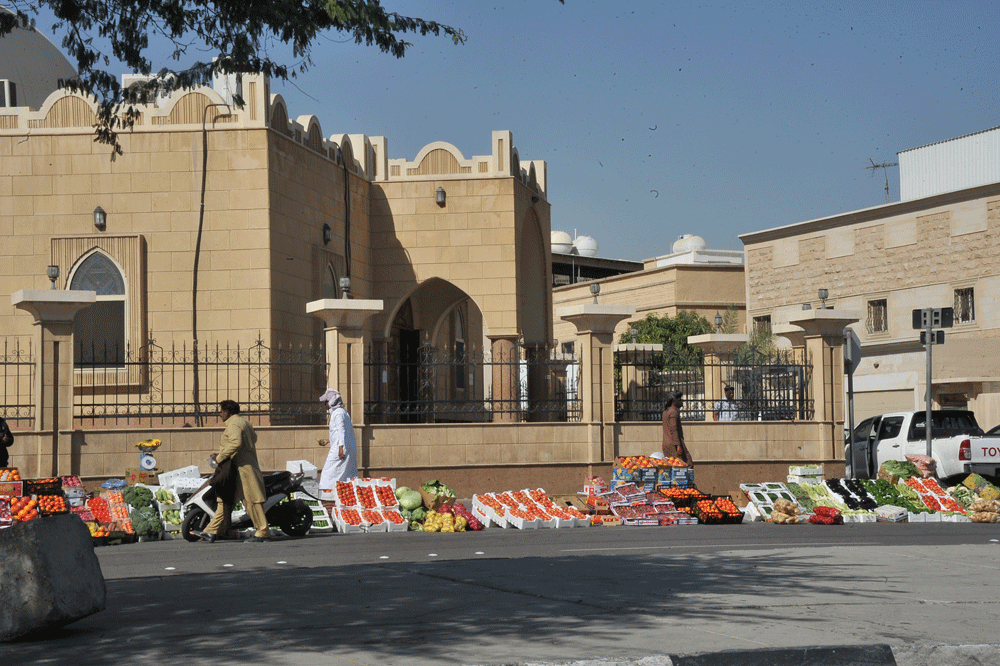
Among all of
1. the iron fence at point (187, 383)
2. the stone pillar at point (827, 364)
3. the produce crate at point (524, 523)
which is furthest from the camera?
the iron fence at point (187, 383)

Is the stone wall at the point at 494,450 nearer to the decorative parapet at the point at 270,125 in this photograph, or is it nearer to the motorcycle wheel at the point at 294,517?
the motorcycle wheel at the point at 294,517

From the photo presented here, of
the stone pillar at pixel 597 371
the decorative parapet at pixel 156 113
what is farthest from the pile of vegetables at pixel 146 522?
the decorative parapet at pixel 156 113

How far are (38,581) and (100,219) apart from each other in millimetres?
13535

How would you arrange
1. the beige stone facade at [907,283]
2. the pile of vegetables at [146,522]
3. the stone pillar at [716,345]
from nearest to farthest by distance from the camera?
the pile of vegetables at [146,522] < the stone pillar at [716,345] < the beige stone facade at [907,283]

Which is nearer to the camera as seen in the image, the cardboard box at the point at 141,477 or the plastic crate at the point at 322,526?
the plastic crate at the point at 322,526

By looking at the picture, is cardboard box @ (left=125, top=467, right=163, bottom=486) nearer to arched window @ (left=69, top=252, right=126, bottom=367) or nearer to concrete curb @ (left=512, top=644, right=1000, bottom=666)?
arched window @ (left=69, top=252, right=126, bottom=367)

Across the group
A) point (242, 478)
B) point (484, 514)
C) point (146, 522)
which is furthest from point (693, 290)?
point (242, 478)

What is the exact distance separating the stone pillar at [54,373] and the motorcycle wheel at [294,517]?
3705 mm

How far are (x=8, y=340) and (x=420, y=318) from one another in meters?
10.3

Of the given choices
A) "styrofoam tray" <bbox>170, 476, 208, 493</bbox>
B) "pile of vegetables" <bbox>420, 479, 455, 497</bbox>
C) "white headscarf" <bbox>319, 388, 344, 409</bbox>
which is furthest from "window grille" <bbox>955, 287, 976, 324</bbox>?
"styrofoam tray" <bbox>170, 476, 208, 493</bbox>

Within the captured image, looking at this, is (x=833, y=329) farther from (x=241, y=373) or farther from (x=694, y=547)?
(x=241, y=373)

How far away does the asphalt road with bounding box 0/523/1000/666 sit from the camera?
5781 mm

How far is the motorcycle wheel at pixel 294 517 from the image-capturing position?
13.1m

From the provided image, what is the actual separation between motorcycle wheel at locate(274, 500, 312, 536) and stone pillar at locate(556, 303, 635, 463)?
16.8 feet
